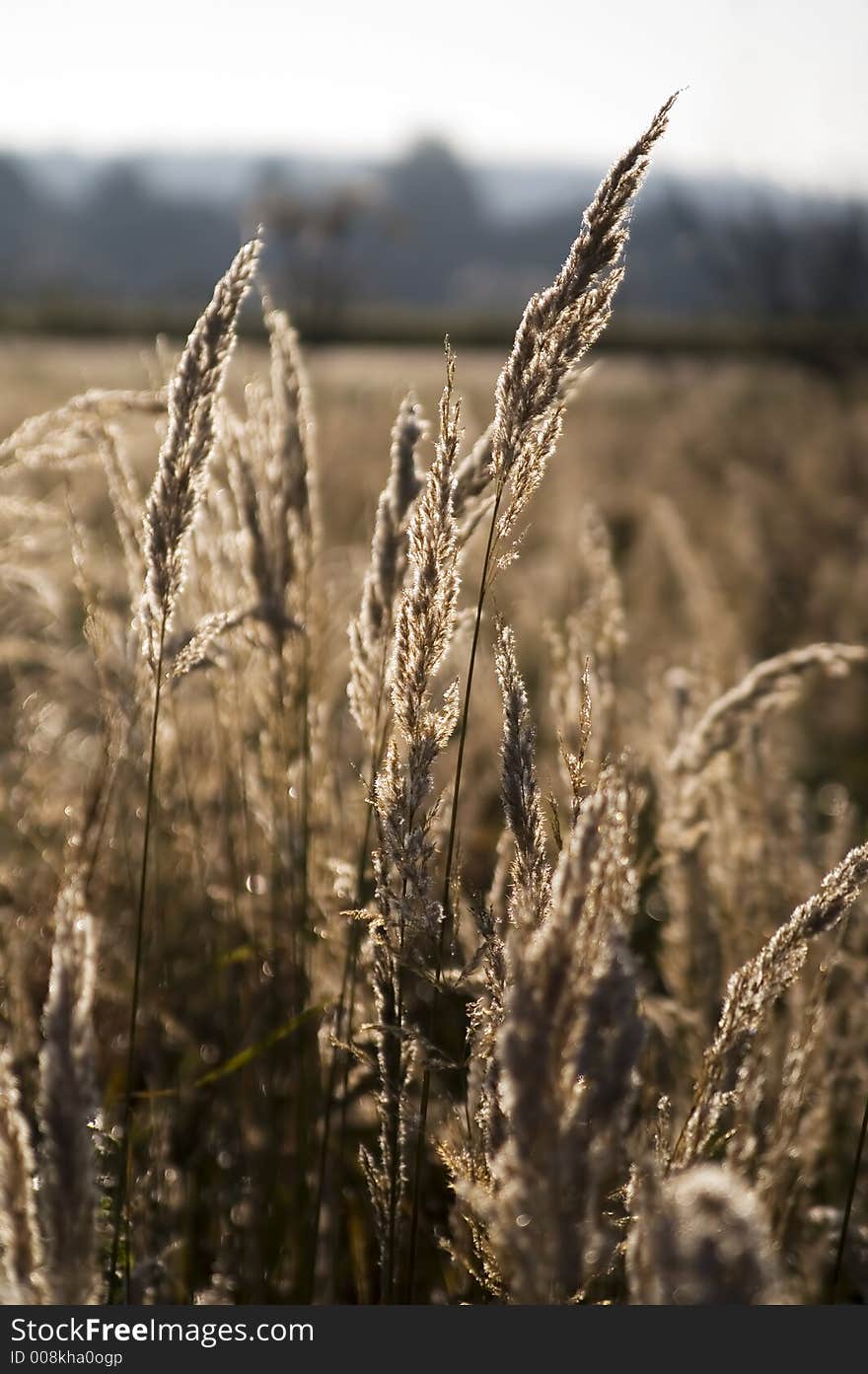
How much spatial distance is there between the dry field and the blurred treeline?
447 millimetres

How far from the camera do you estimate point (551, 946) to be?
0.81 metres

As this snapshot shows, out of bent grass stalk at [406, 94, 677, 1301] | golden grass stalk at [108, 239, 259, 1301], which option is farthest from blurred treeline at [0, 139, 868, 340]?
golden grass stalk at [108, 239, 259, 1301]

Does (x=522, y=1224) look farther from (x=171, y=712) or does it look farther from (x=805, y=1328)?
(x=171, y=712)

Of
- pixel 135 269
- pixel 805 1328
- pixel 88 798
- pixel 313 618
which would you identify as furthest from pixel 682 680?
pixel 135 269

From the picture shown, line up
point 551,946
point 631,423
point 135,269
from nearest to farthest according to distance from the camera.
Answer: point 551,946 → point 631,423 → point 135,269

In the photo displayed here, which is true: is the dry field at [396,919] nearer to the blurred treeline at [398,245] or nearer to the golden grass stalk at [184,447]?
the golden grass stalk at [184,447]

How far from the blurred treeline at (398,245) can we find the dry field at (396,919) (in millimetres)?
447

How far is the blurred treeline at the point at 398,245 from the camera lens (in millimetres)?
21344

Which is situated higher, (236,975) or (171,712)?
(171,712)

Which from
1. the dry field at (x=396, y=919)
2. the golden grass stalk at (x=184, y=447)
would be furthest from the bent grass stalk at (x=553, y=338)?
the golden grass stalk at (x=184, y=447)

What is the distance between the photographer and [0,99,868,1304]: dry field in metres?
0.88

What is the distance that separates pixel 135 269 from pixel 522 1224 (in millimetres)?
107709

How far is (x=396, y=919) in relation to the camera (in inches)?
45.2

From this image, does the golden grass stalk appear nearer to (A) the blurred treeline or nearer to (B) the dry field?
(B) the dry field
